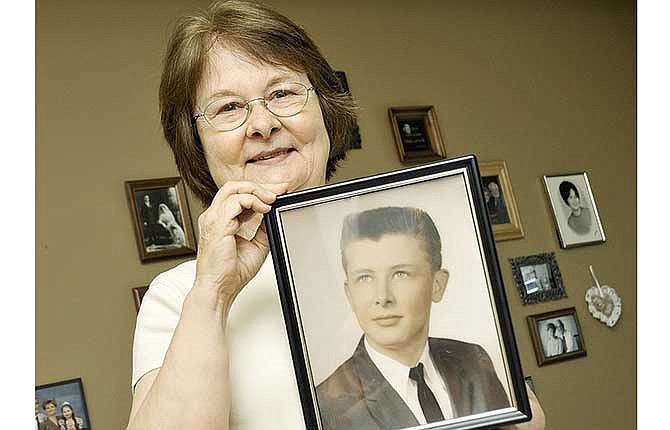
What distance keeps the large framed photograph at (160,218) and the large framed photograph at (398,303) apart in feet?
5.50

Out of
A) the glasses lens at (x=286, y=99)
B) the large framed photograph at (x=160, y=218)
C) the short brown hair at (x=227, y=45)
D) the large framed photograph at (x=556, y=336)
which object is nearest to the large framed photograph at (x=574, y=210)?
the large framed photograph at (x=556, y=336)

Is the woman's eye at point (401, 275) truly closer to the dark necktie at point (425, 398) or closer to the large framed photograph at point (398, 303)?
the large framed photograph at point (398, 303)

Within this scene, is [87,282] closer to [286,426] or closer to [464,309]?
[286,426]

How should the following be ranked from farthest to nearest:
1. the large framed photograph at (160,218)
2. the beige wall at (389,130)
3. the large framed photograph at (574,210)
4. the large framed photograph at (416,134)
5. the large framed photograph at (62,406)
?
the large framed photograph at (574,210) → the large framed photograph at (416,134) → the large framed photograph at (160,218) → the beige wall at (389,130) → the large framed photograph at (62,406)

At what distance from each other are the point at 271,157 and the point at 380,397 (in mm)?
377

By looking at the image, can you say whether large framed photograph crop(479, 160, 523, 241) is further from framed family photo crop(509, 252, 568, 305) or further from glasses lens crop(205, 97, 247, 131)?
glasses lens crop(205, 97, 247, 131)

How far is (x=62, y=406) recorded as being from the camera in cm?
254

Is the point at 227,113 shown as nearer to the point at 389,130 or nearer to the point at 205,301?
the point at 205,301

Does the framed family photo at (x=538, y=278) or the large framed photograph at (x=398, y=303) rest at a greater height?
the framed family photo at (x=538, y=278)

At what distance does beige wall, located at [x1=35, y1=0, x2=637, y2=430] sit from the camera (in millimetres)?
2641

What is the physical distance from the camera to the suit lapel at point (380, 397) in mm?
1088

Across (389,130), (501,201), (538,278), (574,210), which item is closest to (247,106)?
(389,130)
